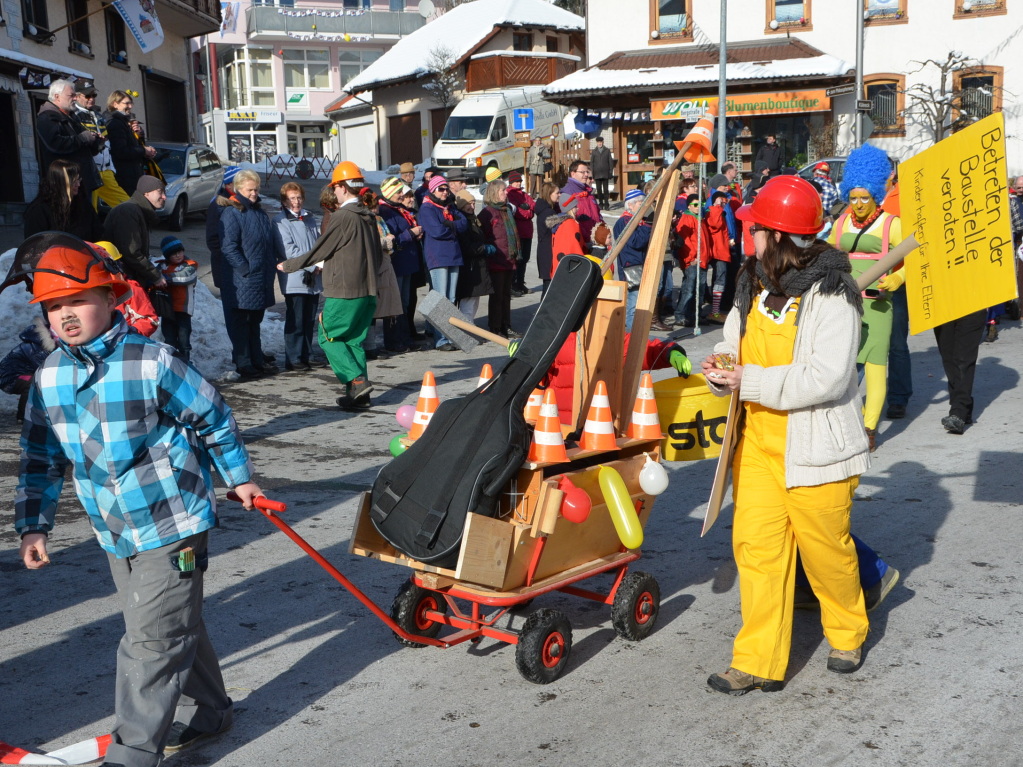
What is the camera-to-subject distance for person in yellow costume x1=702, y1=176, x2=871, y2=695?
3902 millimetres

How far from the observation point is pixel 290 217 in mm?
11102

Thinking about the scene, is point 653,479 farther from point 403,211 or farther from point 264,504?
point 403,211

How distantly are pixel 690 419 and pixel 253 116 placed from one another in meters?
55.0

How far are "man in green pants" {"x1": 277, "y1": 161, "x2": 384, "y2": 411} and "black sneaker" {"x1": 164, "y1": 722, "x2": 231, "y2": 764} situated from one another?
17.7ft

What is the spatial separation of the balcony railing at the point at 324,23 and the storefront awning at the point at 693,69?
103 feet

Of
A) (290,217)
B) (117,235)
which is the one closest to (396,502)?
(117,235)

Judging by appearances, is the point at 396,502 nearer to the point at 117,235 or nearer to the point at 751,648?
the point at 751,648

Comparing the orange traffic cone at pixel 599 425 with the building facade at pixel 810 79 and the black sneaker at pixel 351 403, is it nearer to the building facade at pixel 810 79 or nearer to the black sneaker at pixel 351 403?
the black sneaker at pixel 351 403

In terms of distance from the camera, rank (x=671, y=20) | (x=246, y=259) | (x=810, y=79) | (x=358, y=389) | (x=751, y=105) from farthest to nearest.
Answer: (x=671, y=20) → (x=751, y=105) → (x=810, y=79) → (x=246, y=259) → (x=358, y=389)

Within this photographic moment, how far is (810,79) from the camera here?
97.1 ft

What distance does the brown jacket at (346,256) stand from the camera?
8.95 meters

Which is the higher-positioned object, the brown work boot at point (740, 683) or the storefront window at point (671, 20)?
the storefront window at point (671, 20)

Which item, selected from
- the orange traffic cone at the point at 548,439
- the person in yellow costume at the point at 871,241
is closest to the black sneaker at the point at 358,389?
the person in yellow costume at the point at 871,241

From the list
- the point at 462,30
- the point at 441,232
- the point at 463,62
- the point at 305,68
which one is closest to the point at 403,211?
the point at 441,232
